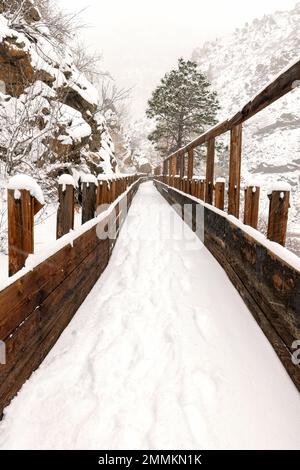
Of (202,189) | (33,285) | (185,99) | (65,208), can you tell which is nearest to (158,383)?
(33,285)

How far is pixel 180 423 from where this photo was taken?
75.1 inches

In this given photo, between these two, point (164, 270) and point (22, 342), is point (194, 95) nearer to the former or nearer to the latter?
point (164, 270)

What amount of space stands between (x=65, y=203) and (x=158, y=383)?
5.67 feet

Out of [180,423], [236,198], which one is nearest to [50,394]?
[180,423]

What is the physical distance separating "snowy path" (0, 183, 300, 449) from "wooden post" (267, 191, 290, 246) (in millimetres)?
951

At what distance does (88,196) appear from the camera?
4.09 meters

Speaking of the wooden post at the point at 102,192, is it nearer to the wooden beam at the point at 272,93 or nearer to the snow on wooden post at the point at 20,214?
the wooden beam at the point at 272,93

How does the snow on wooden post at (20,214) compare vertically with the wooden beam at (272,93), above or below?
below

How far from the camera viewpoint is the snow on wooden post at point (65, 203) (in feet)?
9.56

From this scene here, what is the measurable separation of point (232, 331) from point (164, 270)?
1.94 m

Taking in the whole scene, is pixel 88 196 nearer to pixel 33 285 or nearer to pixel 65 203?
pixel 65 203

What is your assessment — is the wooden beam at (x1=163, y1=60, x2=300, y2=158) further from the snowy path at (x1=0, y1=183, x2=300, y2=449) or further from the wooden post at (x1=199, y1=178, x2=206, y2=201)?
the wooden post at (x1=199, y1=178, x2=206, y2=201)

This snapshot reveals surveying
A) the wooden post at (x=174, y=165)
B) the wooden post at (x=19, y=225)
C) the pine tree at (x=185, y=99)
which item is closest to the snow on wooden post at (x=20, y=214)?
the wooden post at (x=19, y=225)

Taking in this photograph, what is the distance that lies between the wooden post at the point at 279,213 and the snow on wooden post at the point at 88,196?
2.28 meters
